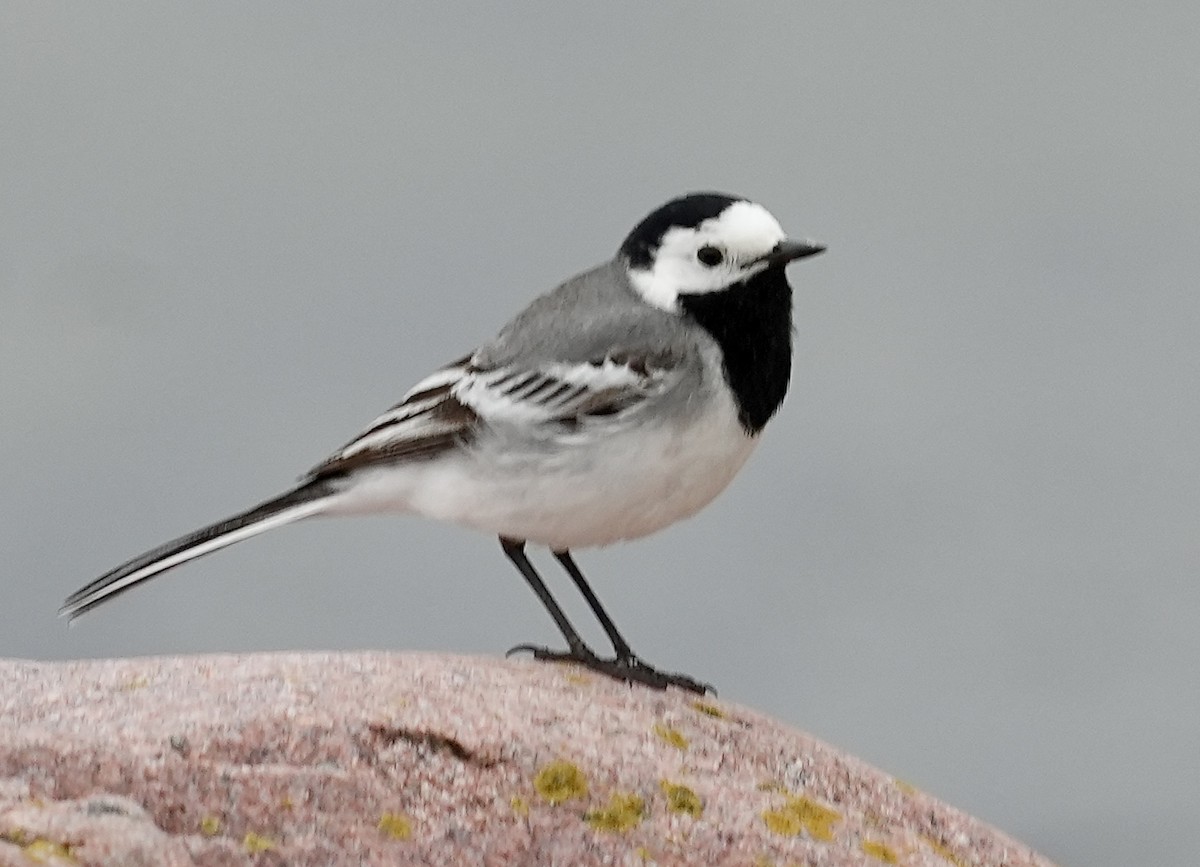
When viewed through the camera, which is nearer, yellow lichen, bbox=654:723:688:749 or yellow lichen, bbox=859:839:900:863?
yellow lichen, bbox=859:839:900:863

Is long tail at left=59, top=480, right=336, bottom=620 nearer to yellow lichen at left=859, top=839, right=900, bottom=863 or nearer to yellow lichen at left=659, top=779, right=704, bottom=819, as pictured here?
yellow lichen at left=659, top=779, right=704, bottom=819

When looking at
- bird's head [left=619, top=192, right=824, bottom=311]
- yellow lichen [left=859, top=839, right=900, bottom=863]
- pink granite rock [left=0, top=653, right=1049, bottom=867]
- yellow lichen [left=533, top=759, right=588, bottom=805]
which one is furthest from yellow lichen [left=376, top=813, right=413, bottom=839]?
bird's head [left=619, top=192, right=824, bottom=311]

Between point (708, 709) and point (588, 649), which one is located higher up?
point (588, 649)

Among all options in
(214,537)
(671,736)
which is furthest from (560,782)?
(214,537)

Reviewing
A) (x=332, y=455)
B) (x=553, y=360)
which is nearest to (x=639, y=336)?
(x=553, y=360)

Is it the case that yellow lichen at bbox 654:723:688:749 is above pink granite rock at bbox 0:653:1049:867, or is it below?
below

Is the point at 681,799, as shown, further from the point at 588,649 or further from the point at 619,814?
the point at 588,649

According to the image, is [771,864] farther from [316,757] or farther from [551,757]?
[316,757]
